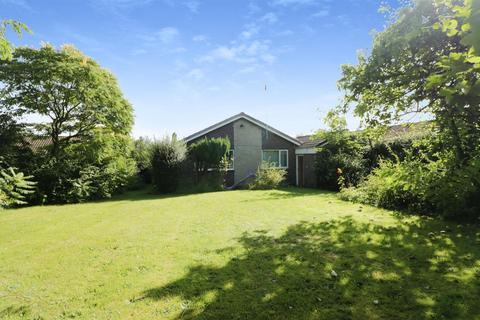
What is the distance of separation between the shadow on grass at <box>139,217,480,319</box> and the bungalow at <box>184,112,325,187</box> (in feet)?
48.3

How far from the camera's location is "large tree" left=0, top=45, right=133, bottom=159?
612 inches

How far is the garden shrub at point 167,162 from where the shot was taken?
697 inches

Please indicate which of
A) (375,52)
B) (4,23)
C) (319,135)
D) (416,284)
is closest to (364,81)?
(375,52)

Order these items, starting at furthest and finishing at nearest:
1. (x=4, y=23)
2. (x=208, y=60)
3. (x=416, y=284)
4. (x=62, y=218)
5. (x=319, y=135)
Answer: (x=319, y=135) → (x=208, y=60) → (x=62, y=218) → (x=416, y=284) → (x=4, y=23)

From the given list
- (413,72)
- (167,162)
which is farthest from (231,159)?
(413,72)

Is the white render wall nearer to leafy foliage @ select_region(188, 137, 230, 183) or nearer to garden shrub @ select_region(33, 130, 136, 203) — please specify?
leafy foliage @ select_region(188, 137, 230, 183)

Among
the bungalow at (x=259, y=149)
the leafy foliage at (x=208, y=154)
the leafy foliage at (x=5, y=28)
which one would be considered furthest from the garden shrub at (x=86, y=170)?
the leafy foliage at (x=5, y=28)

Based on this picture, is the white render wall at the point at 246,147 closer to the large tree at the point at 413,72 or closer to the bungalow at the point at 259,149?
the bungalow at the point at 259,149

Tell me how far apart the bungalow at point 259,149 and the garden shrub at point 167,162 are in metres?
2.43

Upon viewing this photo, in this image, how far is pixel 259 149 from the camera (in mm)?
22234

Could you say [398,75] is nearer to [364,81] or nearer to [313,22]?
[364,81]

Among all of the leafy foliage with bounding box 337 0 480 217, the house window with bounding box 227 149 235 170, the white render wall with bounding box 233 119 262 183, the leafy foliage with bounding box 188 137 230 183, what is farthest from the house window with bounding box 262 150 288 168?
the leafy foliage with bounding box 337 0 480 217

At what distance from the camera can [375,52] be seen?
7715 mm

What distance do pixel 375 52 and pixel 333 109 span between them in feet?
9.91
